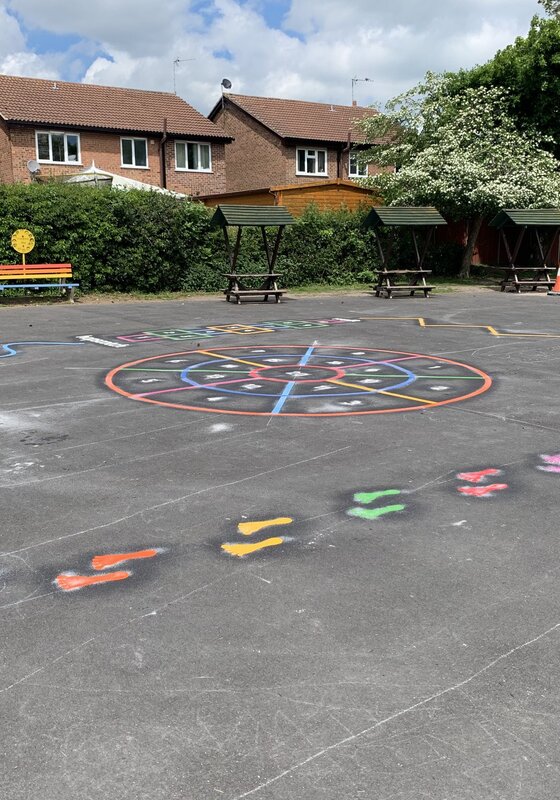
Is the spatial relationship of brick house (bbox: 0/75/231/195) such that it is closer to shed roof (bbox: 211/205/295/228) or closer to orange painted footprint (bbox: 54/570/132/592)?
shed roof (bbox: 211/205/295/228)

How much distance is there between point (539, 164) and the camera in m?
27.6

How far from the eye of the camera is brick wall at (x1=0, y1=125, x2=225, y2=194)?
3353 cm

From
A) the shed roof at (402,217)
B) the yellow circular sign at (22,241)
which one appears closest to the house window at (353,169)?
the shed roof at (402,217)

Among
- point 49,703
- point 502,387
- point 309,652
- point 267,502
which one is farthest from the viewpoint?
point 502,387

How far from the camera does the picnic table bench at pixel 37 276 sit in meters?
20.2

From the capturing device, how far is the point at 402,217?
903 inches

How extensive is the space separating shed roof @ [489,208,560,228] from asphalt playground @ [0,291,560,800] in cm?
1611

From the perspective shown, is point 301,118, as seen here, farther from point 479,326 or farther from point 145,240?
point 479,326

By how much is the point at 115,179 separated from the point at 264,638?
25184 mm

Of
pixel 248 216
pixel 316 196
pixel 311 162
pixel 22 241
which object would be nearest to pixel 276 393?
pixel 248 216

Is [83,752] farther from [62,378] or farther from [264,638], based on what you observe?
[62,378]

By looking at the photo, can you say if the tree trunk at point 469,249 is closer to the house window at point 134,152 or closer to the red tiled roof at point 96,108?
the red tiled roof at point 96,108

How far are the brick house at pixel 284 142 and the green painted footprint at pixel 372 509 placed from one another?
116 feet

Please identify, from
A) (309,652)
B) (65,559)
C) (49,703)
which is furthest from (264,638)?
(65,559)
